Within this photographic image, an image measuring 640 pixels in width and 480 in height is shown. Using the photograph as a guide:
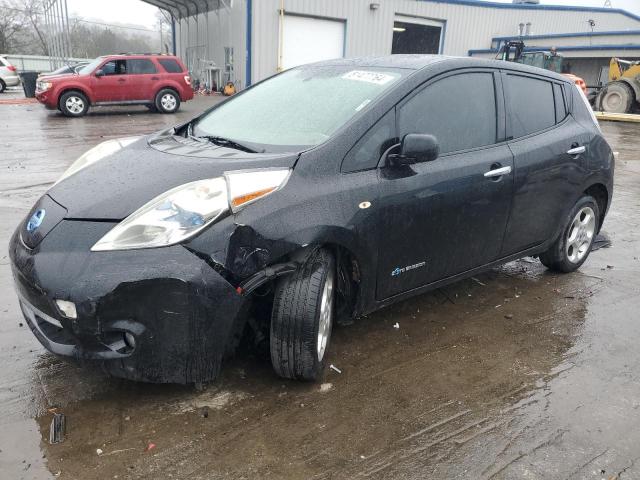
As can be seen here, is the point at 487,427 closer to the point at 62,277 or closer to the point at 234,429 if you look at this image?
the point at 234,429

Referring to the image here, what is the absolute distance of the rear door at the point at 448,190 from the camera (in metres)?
3.07

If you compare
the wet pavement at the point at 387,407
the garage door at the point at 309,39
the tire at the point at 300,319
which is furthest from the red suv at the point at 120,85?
the tire at the point at 300,319

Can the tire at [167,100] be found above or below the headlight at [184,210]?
below

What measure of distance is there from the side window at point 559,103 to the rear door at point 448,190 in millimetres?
773

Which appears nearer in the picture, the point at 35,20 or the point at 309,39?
the point at 309,39

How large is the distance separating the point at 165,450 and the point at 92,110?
17058 mm

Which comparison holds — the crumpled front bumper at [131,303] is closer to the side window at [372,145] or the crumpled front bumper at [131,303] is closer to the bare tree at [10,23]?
the side window at [372,145]

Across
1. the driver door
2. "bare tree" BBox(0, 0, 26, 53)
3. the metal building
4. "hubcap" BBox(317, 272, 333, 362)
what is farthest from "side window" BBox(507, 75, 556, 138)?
"bare tree" BBox(0, 0, 26, 53)

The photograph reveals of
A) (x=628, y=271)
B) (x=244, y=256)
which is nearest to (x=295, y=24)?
(x=628, y=271)

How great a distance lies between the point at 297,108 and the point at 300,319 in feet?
4.50

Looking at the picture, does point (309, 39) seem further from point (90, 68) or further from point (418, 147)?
point (418, 147)

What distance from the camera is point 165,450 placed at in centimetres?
237

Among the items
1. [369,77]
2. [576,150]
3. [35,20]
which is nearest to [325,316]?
[369,77]

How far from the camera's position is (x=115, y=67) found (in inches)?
612
